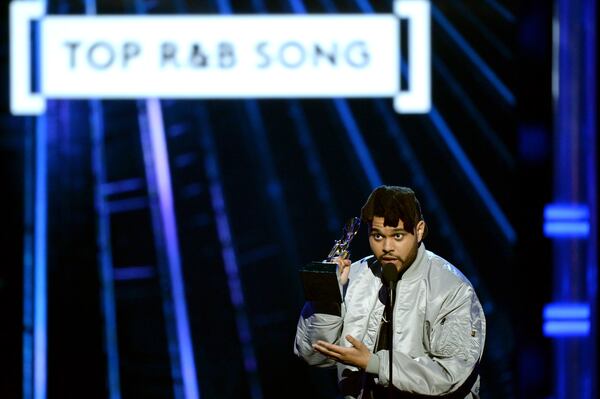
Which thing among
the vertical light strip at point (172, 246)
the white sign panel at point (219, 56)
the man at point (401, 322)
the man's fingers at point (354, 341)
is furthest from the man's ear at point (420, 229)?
the vertical light strip at point (172, 246)

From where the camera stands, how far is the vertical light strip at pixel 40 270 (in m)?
3.05

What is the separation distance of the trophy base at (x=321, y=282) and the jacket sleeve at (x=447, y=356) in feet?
0.53

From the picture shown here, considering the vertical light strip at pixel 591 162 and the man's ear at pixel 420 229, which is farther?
the vertical light strip at pixel 591 162

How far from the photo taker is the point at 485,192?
3.19 m

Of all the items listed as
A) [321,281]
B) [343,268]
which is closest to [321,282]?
[321,281]

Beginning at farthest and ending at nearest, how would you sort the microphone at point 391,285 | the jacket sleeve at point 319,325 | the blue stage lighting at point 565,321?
1. the blue stage lighting at point 565,321
2. the jacket sleeve at point 319,325
3. the microphone at point 391,285

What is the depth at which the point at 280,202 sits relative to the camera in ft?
10.3

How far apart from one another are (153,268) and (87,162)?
480 mm

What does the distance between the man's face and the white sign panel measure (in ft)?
4.72

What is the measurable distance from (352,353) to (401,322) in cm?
17

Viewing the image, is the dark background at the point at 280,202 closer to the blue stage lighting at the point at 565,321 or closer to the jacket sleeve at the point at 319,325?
the blue stage lighting at the point at 565,321

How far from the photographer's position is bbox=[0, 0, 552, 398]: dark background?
3059 millimetres

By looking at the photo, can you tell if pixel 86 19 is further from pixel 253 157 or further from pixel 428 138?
pixel 428 138

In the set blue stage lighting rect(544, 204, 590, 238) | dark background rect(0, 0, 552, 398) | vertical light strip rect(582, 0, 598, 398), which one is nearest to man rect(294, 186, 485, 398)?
dark background rect(0, 0, 552, 398)
